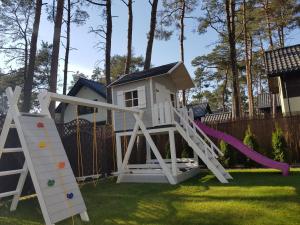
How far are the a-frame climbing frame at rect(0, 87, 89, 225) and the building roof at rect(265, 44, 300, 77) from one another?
10378 millimetres

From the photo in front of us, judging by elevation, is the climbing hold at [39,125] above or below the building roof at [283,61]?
below

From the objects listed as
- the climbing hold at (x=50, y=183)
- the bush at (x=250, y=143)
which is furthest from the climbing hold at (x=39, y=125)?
the bush at (x=250, y=143)

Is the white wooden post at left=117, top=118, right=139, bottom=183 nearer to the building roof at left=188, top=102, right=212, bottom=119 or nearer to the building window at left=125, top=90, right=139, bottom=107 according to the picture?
the building window at left=125, top=90, right=139, bottom=107

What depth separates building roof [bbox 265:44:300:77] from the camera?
12.5 m

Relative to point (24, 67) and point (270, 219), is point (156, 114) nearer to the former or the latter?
point (270, 219)

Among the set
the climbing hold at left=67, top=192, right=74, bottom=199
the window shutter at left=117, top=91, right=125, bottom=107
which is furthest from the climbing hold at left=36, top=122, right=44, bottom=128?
the window shutter at left=117, top=91, right=125, bottom=107

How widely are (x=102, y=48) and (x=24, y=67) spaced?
24.1ft

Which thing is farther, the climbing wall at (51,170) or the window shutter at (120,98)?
the window shutter at (120,98)

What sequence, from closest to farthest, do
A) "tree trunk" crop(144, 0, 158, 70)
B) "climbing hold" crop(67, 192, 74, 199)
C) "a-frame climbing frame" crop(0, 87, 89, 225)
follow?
"a-frame climbing frame" crop(0, 87, 89, 225) < "climbing hold" crop(67, 192, 74, 199) < "tree trunk" crop(144, 0, 158, 70)

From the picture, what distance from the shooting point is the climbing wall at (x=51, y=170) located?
14.4 feet

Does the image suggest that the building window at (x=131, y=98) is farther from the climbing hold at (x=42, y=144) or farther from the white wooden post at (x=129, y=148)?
the climbing hold at (x=42, y=144)

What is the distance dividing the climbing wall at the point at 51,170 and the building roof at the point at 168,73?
5.31m

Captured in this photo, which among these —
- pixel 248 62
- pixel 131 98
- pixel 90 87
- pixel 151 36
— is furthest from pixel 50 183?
pixel 248 62

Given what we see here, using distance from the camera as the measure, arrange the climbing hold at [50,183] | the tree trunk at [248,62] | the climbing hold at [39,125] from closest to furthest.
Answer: the climbing hold at [50,183] → the climbing hold at [39,125] → the tree trunk at [248,62]
